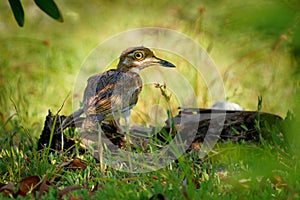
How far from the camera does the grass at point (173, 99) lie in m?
1.71

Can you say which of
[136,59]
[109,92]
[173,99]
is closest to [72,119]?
[109,92]

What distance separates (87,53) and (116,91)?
392 cm

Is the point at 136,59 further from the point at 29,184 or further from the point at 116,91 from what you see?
the point at 29,184

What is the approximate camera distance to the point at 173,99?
20.8ft

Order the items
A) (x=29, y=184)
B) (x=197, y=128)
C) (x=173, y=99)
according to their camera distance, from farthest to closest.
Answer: (x=173, y=99)
(x=197, y=128)
(x=29, y=184)

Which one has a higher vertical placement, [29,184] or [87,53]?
[87,53]

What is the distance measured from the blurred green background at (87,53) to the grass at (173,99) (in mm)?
15

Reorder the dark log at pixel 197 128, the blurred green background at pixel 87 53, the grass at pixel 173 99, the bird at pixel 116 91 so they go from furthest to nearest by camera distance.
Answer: the blurred green background at pixel 87 53, the dark log at pixel 197 128, the bird at pixel 116 91, the grass at pixel 173 99

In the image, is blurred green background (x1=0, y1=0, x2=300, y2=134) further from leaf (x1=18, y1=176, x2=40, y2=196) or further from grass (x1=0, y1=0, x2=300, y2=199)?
leaf (x1=18, y1=176, x2=40, y2=196)

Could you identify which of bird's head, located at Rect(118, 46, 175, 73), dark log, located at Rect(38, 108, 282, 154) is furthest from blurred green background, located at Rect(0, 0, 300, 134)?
bird's head, located at Rect(118, 46, 175, 73)

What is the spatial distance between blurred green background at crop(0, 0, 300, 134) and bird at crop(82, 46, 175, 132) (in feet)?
1.95

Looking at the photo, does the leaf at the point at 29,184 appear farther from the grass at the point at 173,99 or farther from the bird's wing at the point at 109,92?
the bird's wing at the point at 109,92

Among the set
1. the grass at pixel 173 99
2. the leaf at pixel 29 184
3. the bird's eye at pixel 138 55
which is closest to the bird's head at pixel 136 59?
the bird's eye at pixel 138 55

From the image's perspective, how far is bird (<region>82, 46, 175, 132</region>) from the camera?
4.21 m
